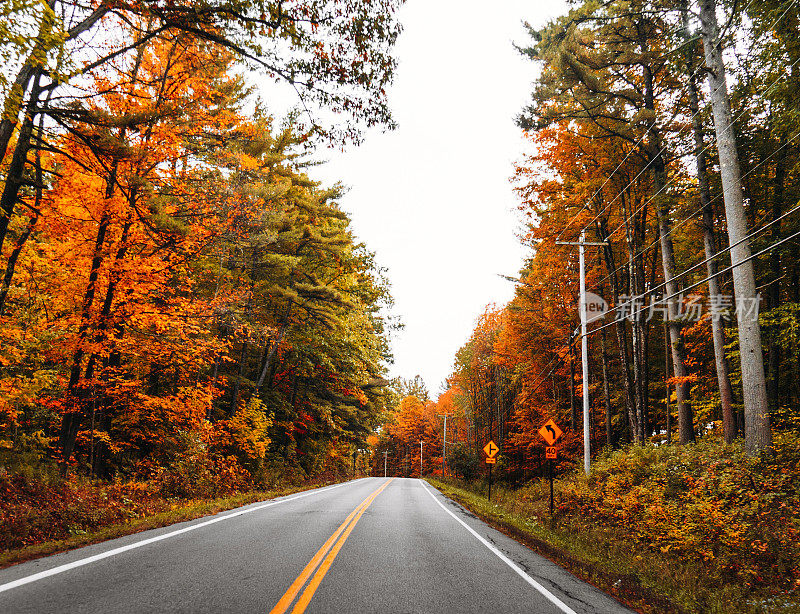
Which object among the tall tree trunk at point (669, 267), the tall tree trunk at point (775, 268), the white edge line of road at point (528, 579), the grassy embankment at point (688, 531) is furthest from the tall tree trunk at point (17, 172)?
the tall tree trunk at point (775, 268)

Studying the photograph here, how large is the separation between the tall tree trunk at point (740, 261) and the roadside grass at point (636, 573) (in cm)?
389

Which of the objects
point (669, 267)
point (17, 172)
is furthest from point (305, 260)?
point (669, 267)

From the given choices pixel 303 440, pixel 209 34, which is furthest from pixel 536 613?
pixel 303 440

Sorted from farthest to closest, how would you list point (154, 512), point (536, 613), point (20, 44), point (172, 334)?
point (172, 334), point (154, 512), point (20, 44), point (536, 613)

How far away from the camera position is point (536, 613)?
4.56 m

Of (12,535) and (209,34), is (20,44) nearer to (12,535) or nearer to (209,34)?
(209,34)

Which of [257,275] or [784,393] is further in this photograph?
[257,275]

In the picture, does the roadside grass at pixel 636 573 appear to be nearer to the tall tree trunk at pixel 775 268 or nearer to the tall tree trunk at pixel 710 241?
the tall tree trunk at pixel 710 241

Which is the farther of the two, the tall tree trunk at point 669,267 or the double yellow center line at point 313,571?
the tall tree trunk at point 669,267

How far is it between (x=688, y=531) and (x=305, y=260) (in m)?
16.5

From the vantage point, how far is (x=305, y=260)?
65.3 feet

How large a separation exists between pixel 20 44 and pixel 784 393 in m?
21.9

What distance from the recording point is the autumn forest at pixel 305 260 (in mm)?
6832

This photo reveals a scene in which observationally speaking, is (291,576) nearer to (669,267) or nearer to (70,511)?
(70,511)
